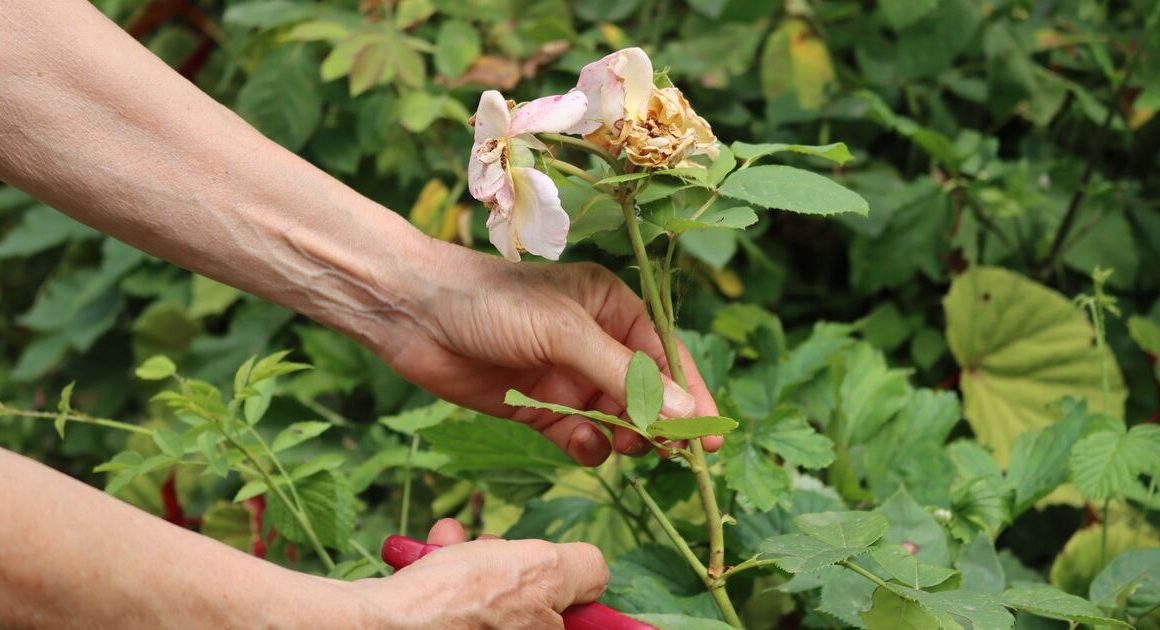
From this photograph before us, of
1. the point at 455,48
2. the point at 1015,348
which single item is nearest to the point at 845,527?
the point at 1015,348

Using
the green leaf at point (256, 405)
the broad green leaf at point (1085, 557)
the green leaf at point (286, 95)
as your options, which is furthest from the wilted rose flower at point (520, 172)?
the green leaf at point (286, 95)

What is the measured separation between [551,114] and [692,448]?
35cm

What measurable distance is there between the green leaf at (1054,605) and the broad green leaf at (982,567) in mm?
107

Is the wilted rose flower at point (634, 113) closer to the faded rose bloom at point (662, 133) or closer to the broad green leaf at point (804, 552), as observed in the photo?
the faded rose bloom at point (662, 133)

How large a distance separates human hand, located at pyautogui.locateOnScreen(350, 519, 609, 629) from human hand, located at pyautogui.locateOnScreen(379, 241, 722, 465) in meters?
0.16

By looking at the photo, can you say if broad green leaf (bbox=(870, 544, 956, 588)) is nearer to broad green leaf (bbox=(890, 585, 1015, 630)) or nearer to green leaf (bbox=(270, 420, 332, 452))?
broad green leaf (bbox=(890, 585, 1015, 630))

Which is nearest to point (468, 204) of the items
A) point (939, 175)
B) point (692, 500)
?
point (692, 500)

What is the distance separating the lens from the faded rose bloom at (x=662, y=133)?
98cm

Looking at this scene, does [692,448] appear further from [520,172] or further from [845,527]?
[520,172]

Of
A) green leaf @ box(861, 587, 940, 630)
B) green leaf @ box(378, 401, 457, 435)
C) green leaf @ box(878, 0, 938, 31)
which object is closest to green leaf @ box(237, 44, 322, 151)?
green leaf @ box(378, 401, 457, 435)

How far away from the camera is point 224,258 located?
1.28 metres

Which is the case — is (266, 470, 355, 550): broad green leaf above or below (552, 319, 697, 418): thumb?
below

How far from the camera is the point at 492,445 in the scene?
1.33 meters

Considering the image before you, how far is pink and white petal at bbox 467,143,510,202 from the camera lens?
3.26 ft
